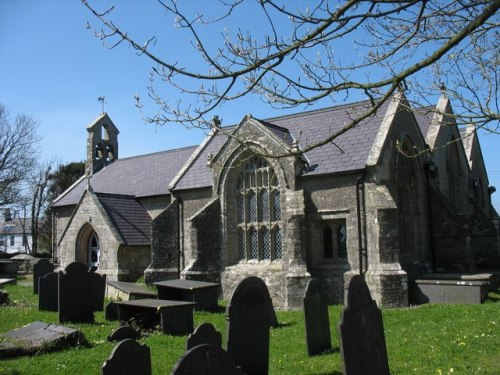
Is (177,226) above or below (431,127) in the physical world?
below

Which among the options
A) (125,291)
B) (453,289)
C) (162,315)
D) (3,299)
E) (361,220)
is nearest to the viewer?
(162,315)

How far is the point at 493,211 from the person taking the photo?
1153 inches

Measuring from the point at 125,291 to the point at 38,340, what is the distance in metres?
5.12

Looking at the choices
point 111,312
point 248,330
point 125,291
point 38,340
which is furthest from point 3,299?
point 248,330

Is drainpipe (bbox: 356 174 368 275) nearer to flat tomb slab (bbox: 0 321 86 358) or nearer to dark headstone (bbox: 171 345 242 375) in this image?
flat tomb slab (bbox: 0 321 86 358)

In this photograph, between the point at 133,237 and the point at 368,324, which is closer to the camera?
the point at 368,324

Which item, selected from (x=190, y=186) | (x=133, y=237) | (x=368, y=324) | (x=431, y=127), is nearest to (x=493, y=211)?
(x=431, y=127)

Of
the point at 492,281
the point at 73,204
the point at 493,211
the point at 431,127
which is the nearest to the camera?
the point at 492,281

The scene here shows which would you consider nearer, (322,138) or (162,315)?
(162,315)

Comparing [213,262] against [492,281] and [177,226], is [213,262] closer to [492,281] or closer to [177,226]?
[177,226]

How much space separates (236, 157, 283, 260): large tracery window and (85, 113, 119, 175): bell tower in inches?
620

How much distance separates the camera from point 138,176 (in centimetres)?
2722

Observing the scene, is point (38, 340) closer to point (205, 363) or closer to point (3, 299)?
point (205, 363)

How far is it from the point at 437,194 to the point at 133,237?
1262 centimetres
